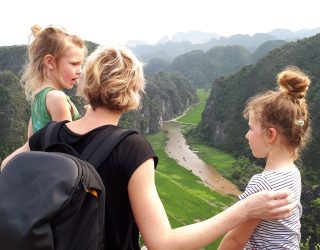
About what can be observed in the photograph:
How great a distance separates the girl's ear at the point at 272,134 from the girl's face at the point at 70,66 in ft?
5.06

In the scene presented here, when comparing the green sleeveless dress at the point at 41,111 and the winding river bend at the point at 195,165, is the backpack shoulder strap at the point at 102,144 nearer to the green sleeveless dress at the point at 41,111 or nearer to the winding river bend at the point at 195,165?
the green sleeveless dress at the point at 41,111

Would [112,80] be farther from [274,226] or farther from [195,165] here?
[195,165]

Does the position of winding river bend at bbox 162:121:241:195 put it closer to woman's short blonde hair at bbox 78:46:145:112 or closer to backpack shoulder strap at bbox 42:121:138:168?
woman's short blonde hair at bbox 78:46:145:112

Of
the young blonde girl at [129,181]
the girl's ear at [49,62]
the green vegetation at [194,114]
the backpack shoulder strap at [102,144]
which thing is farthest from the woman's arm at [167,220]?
the green vegetation at [194,114]

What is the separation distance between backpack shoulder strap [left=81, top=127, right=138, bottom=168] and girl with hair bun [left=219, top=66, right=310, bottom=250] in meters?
1.01

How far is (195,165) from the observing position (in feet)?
190

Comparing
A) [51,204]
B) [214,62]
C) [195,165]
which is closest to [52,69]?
[51,204]

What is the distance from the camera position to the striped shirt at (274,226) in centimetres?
279

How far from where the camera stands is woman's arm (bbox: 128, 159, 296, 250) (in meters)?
2.22

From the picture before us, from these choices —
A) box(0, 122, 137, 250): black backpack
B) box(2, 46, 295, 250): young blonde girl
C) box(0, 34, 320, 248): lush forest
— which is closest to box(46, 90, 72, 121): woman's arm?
box(2, 46, 295, 250): young blonde girl

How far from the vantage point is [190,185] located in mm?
47438

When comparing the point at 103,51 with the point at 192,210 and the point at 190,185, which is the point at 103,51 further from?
the point at 190,185

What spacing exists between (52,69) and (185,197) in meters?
40.7

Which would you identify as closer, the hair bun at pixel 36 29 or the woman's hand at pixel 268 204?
the woman's hand at pixel 268 204
